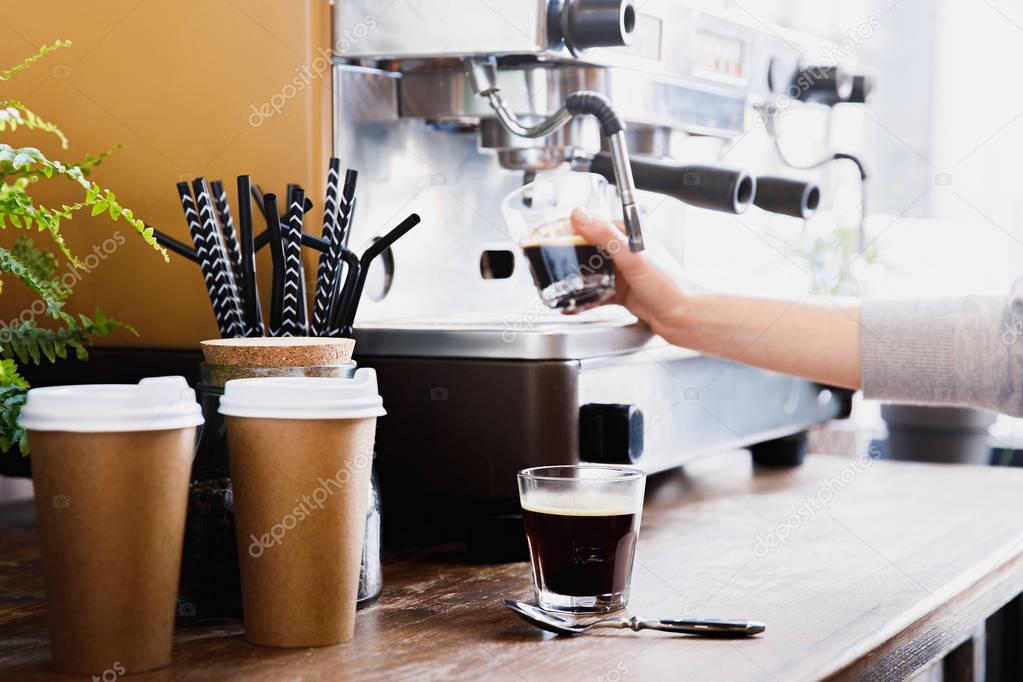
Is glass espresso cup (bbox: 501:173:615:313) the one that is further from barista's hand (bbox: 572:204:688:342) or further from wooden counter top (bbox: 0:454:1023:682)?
wooden counter top (bbox: 0:454:1023:682)

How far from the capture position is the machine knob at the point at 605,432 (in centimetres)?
98

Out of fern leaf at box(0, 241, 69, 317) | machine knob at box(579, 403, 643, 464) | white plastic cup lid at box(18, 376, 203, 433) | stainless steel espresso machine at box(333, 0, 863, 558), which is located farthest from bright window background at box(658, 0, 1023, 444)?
white plastic cup lid at box(18, 376, 203, 433)

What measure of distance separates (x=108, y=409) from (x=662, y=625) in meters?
0.37

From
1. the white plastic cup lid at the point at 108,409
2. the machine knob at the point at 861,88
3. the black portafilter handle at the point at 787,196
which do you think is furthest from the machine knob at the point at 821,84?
the white plastic cup lid at the point at 108,409

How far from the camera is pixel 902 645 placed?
0.82m

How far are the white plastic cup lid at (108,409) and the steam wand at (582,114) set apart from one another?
0.48 metres

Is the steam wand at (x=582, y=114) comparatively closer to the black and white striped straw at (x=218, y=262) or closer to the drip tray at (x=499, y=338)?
the drip tray at (x=499, y=338)

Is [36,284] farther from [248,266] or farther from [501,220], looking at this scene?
[501,220]

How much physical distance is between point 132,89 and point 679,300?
56 centimetres

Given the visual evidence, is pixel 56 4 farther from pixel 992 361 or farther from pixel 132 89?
pixel 992 361

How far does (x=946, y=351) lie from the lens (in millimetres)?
1149

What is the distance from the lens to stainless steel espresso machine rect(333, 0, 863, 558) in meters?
0.98

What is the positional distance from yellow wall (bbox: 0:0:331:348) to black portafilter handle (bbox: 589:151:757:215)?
1.00ft

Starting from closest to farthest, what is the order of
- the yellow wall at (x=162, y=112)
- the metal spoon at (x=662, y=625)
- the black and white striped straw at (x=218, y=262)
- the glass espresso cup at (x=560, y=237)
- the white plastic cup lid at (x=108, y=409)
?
the white plastic cup lid at (x=108, y=409) → the metal spoon at (x=662, y=625) → the black and white striped straw at (x=218, y=262) → the yellow wall at (x=162, y=112) → the glass espresso cup at (x=560, y=237)
